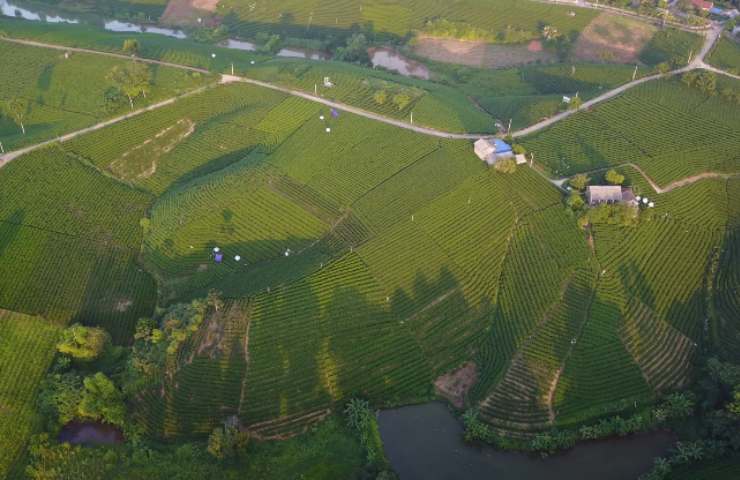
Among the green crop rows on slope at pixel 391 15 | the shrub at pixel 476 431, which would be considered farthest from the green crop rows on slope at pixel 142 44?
the shrub at pixel 476 431

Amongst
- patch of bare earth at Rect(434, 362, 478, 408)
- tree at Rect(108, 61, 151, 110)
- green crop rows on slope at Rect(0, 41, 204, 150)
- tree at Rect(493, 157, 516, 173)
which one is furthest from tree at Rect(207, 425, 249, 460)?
tree at Rect(108, 61, 151, 110)

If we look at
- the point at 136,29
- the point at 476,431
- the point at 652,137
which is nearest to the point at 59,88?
the point at 136,29

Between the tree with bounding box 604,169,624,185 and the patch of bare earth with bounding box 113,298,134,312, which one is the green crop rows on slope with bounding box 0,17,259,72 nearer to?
the patch of bare earth with bounding box 113,298,134,312

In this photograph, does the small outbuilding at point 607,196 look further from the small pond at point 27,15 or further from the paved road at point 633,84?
the small pond at point 27,15

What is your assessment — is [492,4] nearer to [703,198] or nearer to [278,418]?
[703,198]

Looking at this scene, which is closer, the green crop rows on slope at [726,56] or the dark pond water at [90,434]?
the dark pond water at [90,434]

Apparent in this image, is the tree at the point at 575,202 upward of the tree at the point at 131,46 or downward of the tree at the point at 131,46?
downward

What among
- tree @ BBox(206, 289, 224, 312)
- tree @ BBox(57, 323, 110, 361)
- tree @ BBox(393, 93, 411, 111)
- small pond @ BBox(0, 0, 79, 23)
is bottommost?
tree @ BBox(57, 323, 110, 361)
